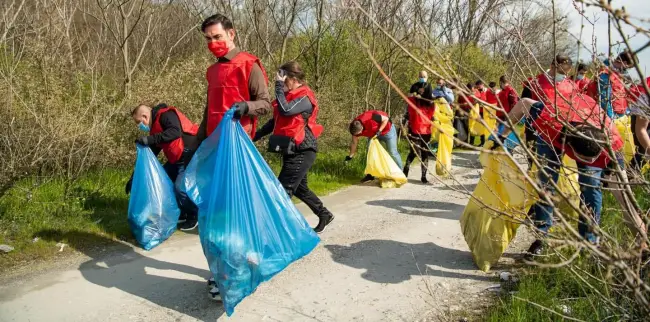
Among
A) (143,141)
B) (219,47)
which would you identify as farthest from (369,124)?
(219,47)

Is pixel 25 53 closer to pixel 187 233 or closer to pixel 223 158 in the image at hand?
pixel 187 233

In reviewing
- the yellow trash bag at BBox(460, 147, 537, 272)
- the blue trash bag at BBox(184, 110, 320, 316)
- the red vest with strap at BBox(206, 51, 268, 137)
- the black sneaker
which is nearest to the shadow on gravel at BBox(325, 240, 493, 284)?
the yellow trash bag at BBox(460, 147, 537, 272)

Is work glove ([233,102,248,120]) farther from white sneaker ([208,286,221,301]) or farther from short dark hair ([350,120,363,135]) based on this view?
short dark hair ([350,120,363,135])

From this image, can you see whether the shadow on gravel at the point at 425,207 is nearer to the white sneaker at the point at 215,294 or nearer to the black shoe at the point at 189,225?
the black shoe at the point at 189,225

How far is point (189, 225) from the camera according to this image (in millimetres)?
5238

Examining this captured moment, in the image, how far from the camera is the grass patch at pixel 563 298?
289 centimetres

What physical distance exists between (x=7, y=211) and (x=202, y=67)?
3.89m

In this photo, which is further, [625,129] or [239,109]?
[625,129]

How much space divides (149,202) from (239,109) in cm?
162

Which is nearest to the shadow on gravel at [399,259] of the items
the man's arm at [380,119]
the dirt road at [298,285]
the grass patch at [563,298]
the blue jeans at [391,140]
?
the dirt road at [298,285]

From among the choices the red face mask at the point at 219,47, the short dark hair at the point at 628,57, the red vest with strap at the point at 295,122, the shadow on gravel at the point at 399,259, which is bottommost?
the shadow on gravel at the point at 399,259

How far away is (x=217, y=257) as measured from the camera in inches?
127

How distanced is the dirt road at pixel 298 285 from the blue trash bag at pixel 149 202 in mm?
147

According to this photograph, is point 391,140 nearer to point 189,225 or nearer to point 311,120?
point 311,120
